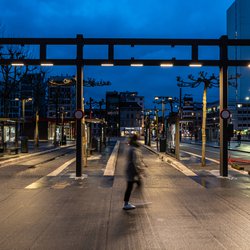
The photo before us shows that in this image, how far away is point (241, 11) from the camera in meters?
136

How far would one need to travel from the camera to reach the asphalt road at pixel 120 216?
7.29m

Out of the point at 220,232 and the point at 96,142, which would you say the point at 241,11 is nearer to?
the point at 96,142

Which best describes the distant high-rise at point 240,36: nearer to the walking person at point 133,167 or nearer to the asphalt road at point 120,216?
the asphalt road at point 120,216

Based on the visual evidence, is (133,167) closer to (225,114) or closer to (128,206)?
(128,206)

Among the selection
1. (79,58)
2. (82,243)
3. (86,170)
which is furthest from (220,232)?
(86,170)

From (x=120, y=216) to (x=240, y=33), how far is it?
134122 mm

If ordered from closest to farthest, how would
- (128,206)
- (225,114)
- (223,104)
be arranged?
(128,206), (225,114), (223,104)

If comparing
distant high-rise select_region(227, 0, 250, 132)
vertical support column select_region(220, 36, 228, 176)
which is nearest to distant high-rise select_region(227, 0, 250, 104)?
distant high-rise select_region(227, 0, 250, 132)

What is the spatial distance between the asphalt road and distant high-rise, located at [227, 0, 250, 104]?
375ft

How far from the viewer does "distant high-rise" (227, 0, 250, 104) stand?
4946 inches

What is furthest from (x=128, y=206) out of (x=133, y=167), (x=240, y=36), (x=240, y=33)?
(x=240, y=33)

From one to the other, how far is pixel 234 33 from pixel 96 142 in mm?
111217

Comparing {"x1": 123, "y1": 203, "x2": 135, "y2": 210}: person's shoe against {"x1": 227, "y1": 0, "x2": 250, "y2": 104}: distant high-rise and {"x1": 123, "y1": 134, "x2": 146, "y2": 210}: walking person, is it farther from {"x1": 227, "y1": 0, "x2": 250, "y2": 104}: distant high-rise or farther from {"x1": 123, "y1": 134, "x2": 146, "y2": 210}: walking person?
{"x1": 227, "y1": 0, "x2": 250, "y2": 104}: distant high-rise

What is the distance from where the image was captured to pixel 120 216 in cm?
950
